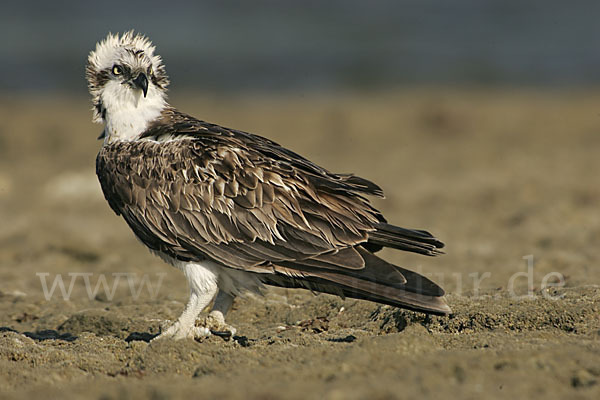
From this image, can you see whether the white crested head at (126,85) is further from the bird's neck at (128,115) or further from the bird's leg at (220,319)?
the bird's leg at (220,319)

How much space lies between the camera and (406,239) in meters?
5.59

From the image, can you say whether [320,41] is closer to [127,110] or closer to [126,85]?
[126,85]

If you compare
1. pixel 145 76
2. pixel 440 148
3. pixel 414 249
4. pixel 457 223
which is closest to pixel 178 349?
pixel 414 249

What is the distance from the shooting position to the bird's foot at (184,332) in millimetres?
5598

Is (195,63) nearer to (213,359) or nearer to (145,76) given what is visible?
(145,76)

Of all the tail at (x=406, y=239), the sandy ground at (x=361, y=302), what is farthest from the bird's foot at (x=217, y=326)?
the tail at (x=406, y=239)

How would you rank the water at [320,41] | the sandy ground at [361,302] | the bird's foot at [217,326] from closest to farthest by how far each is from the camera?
the sandy ground at [361,302], the bird's foot at [217,326], the water at [320,41]

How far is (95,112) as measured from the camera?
6.65 m

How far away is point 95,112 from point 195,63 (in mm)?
17406

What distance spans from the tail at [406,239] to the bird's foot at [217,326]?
3.97 ft

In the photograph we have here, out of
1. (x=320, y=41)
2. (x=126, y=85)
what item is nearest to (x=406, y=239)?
(x=126, y=85)

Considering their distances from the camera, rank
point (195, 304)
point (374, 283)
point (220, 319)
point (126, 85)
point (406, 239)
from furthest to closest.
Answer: point (126, 85) → point (220, 319) → point (195, 304) → point (406, 239) → point (374, 283)

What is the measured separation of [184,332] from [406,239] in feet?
5.65

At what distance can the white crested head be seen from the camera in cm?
634
